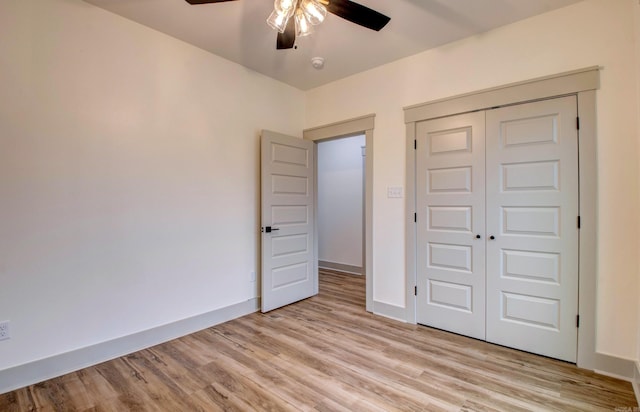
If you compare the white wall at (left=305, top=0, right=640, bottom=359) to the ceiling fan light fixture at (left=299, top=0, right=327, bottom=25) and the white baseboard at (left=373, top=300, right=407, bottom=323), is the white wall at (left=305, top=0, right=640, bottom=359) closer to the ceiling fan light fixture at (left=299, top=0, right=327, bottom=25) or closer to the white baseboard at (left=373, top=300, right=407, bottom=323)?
the white baseboard at (left=373, top=300, right=407, bottom=323)

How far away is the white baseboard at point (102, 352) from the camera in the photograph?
2.00m

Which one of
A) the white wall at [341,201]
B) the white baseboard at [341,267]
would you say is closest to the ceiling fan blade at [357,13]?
the white wall at [341,201]

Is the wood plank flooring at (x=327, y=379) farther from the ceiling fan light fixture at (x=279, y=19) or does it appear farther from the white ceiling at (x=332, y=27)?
the white ceiling at (x=332, y=27)

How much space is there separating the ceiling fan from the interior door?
1552 millimetres

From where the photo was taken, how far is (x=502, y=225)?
8.34ft

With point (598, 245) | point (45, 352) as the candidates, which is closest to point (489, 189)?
point (598, 245)

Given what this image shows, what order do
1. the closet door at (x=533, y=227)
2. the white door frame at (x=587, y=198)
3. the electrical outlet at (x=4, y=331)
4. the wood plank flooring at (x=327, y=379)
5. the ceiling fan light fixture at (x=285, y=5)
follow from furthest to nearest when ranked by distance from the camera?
the closet door at (x=533, y=227) < the white door frame at (x=587, y=198) < the electrical outlet at (x=4, y=331) < the wood plank flooring at (x=327, y=379) < the ceiling fan light fixture at (x=285, y=5)

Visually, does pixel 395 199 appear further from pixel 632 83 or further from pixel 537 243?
pixel 632 83

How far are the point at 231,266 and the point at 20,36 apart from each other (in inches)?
96.0

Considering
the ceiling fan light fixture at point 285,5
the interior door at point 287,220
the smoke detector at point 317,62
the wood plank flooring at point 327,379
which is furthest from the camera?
the interior door at point 287,220

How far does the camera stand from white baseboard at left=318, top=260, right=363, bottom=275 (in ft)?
17.1

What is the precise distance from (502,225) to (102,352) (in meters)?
3.45

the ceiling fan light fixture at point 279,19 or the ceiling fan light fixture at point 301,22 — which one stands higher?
the ceiling fan light fixture at point 301,22

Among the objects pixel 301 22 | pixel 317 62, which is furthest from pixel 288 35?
pixel 317 62
